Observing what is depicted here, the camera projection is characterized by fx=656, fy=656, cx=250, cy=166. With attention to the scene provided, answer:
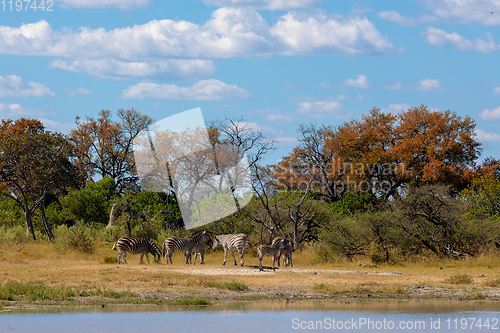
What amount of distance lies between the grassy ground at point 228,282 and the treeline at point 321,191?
67.9 inches

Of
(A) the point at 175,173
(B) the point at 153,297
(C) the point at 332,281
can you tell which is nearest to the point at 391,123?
(A) the point at 175,173

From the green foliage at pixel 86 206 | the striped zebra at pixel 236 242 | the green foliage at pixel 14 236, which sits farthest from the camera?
the green foliage at pixel 86 206

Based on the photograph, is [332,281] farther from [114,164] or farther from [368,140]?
[114,164]

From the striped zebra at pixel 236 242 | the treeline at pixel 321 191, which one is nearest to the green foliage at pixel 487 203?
the treeline at pixel 321 191

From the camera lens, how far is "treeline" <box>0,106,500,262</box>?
28.5 m

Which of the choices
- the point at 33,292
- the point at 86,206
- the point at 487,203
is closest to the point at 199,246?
the point at 33,292

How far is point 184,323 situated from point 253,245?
1961 cm

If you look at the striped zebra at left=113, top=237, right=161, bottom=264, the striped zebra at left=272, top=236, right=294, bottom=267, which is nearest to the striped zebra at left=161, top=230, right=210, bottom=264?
the striped zebra at left=113, top=237, right=161, bottom=264

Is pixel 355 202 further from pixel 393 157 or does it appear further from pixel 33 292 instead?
pixel 33 292

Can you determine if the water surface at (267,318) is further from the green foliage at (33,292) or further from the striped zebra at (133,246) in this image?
the striped zebra at (133,246)

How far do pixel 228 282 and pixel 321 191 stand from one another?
117 ft

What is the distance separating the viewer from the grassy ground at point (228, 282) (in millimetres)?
17141

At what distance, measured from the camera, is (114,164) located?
6228 cm

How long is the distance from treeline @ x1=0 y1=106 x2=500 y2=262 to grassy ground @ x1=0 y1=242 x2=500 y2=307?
173 cm
